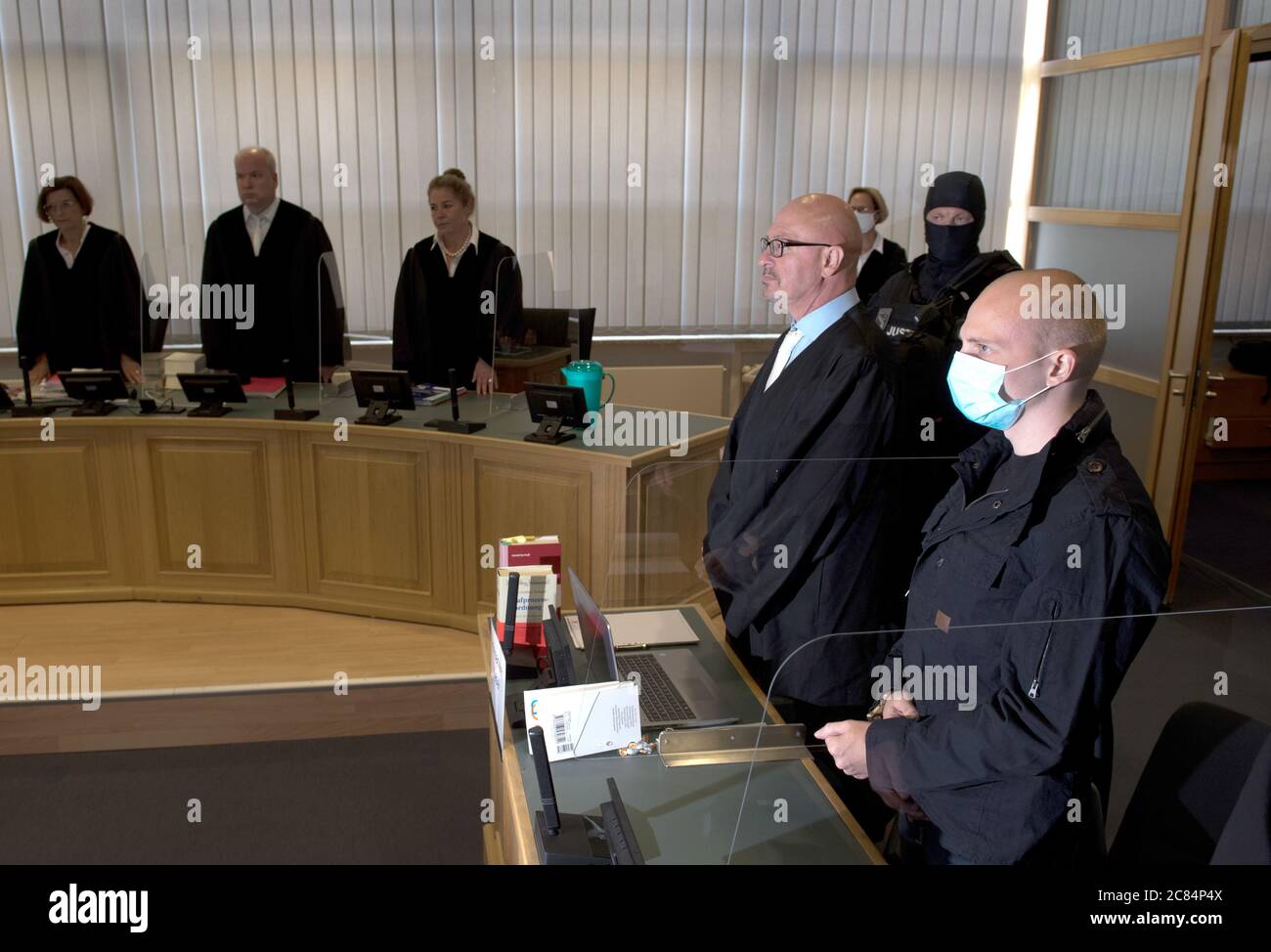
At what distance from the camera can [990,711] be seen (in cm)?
137

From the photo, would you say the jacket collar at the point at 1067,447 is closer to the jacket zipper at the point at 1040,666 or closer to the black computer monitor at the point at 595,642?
the jacket zipper at the point at 1040,666

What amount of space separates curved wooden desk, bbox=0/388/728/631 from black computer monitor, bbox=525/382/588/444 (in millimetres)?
60

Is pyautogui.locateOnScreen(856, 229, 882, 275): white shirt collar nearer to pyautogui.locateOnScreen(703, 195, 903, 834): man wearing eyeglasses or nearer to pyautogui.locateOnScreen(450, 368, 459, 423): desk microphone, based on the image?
pyautogui.locateOnScreen(450, 368, 459, 423): desk microphone

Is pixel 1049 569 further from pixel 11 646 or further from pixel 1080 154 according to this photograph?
pixel 1080 154

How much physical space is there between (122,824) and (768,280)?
2.25m

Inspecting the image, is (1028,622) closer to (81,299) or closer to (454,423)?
(454,423)

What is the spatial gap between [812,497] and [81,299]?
12.2 feet

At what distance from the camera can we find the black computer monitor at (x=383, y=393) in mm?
3873

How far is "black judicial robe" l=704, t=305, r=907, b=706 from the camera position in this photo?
2.20 metres

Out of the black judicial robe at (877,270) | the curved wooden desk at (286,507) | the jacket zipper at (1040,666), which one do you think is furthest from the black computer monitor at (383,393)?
the jacket zipper at (1040,666)

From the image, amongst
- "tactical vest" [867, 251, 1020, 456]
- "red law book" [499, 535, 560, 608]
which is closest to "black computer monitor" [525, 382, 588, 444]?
"tactical vest" [867, 251, 1020, 456]

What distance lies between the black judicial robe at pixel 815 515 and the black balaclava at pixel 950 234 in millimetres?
1298

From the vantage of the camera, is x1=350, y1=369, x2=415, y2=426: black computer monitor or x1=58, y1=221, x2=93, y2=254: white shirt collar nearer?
x1=350, y1=369, x2=415, y2=426: black computer monitor
